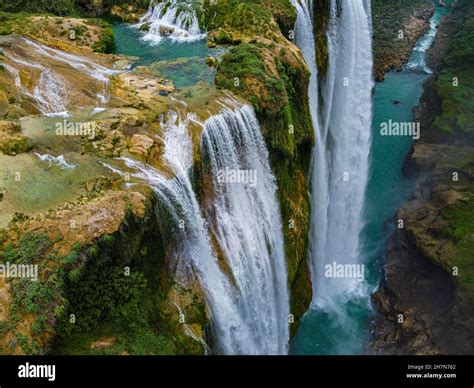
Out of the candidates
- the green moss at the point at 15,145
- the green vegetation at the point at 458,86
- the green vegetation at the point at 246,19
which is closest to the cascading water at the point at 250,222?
the green moss at the point at 15,145

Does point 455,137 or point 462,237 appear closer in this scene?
point 462,237

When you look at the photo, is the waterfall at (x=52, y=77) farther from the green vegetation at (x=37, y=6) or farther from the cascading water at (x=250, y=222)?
the green vegetation at (x=37, y=6)

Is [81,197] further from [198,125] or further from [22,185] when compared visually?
[198,125]

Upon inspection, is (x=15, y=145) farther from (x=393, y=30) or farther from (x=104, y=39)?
(x=393, y=30)

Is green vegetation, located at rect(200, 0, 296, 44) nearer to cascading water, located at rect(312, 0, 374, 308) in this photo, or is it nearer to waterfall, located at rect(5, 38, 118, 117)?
cascading water, located at rect(312, 0, 374, 308)

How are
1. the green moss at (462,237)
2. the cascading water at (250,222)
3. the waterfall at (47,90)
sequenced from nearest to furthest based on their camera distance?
the waterfall at (47,90) < the cascading water at (250,222) < the green moss at (462,237)

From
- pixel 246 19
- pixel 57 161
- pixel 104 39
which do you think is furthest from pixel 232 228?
pixel 246 19
